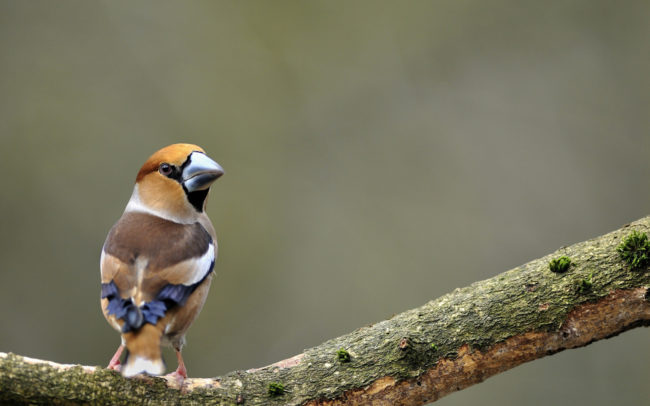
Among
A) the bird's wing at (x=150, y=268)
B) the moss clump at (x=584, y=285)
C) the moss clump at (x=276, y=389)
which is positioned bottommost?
the moss clump at (x=276, y=389)

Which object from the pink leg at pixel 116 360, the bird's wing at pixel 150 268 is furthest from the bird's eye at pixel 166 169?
the pink leg at pixel 116 360

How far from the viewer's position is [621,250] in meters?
2.36

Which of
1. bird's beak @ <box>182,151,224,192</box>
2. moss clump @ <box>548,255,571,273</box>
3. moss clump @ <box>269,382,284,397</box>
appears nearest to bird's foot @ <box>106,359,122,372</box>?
moss clump @ <box>269,382,284,397</box>

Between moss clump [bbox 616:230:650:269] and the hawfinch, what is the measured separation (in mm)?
1522

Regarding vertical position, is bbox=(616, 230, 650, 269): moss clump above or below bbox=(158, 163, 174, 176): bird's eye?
below

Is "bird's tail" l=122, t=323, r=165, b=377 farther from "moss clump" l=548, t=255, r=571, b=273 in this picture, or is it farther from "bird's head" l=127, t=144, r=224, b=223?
"moss clump" l=548, t=255, r=571, b=273

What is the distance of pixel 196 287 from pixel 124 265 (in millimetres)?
268

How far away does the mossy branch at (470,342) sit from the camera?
231cm

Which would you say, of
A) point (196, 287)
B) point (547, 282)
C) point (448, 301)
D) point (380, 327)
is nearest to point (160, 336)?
point (196, 287)

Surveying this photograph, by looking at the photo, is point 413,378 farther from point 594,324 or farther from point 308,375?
point 594,324

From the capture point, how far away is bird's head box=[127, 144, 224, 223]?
8.96 ft

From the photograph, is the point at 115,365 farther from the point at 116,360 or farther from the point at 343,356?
the point at 343,356

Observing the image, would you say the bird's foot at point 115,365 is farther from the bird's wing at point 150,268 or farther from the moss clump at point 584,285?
the moss clump at point 584,285

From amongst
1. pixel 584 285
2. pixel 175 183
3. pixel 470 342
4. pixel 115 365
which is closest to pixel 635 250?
pixel 584 285
